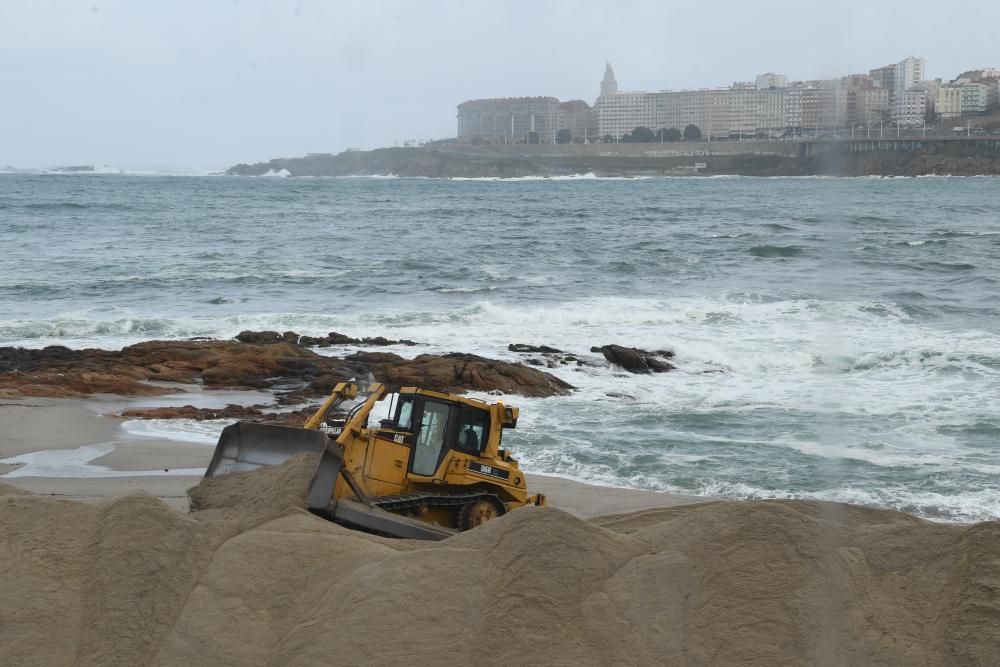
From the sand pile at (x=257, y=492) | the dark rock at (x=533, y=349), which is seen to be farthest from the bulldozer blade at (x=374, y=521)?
the dark rock at (x=533, y=349)

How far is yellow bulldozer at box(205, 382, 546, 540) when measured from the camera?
933 cm

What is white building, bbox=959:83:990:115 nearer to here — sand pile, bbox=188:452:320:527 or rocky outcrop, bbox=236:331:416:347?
rocky outcrop, bbox=236:331:416:347

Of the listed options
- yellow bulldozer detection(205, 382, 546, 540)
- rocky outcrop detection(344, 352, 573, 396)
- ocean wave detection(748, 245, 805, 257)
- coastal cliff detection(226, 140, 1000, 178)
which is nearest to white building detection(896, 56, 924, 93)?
yellow bulldozer detection(205, 382, 546, 540)

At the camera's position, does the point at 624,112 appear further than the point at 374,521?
Yes

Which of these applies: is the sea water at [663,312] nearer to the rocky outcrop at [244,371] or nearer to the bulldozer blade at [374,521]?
the rocky outcrop at [244,371]

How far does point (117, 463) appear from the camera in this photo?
43.2ft

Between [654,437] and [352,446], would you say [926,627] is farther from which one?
[654,437]

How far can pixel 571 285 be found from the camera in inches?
1255

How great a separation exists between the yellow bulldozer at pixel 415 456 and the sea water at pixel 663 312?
10.8 feet

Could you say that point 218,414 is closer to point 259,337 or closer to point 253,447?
point 253,447

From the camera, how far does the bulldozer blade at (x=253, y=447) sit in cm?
985

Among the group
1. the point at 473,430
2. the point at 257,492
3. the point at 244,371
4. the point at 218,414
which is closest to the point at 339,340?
the point at 244,371

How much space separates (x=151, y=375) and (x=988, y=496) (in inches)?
509

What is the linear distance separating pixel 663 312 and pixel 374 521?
18457 mm
